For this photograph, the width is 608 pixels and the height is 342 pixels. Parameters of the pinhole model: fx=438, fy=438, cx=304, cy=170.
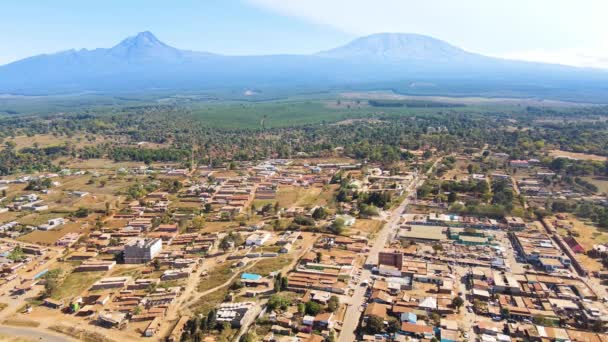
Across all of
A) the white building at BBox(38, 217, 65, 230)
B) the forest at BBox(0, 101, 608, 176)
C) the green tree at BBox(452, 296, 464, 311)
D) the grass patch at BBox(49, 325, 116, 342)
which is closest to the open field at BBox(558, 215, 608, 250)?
the green tree at BBox(452, 296, 464, 311)

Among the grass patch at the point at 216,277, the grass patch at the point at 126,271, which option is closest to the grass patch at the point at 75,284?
the grass patch at the point at 126,271

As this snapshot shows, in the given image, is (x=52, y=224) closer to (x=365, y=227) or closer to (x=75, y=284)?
(x=75, y=284)

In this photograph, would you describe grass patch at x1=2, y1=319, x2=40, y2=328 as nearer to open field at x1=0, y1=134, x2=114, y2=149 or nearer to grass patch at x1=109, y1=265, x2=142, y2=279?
grass patch at x1=109, y1=265, x2=142, y2=279

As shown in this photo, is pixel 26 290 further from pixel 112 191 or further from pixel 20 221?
pixel 112 191

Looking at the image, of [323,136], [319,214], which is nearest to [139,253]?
[319,214]

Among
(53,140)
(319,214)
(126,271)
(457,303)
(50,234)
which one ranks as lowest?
(126,271)
